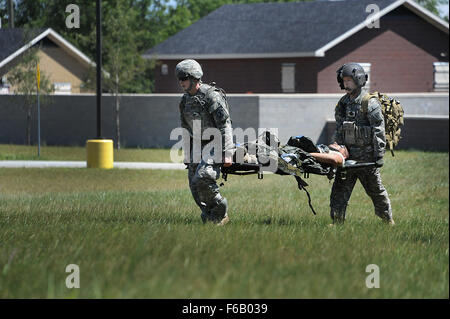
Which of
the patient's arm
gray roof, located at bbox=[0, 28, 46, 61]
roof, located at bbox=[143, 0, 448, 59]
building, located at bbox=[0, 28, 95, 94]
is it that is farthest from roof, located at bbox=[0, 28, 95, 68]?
the patient's arm

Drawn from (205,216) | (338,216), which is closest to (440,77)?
(338,216)

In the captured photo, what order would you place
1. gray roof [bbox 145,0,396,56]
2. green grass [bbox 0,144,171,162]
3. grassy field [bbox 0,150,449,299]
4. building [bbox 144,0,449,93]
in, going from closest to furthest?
grassy field [bbox 0,150,449,299], green grass [bbox 0,144,171,162], building [bbox 144,0,449,93], gray roof [bbox 145,0,396,56]

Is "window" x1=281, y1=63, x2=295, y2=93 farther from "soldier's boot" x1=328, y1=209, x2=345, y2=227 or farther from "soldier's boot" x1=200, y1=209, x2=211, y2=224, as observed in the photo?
"soldier's boot" x1=200, y1=209, x2=211, y2=224

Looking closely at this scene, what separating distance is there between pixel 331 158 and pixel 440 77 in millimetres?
36448

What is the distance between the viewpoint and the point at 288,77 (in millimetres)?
42500

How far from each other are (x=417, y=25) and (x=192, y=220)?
35313 mm

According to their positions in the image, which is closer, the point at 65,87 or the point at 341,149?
the point at 341,149

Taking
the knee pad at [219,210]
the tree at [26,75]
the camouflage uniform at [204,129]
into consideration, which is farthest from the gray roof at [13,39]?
the knee pad at [219,210]

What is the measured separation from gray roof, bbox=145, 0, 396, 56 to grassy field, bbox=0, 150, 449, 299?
28427mm

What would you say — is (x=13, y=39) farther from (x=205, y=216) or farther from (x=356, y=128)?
(x=356, y=128)

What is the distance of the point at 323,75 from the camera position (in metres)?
41.2

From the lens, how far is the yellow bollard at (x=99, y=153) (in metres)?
23.3

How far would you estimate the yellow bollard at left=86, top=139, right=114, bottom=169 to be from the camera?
23344mm
